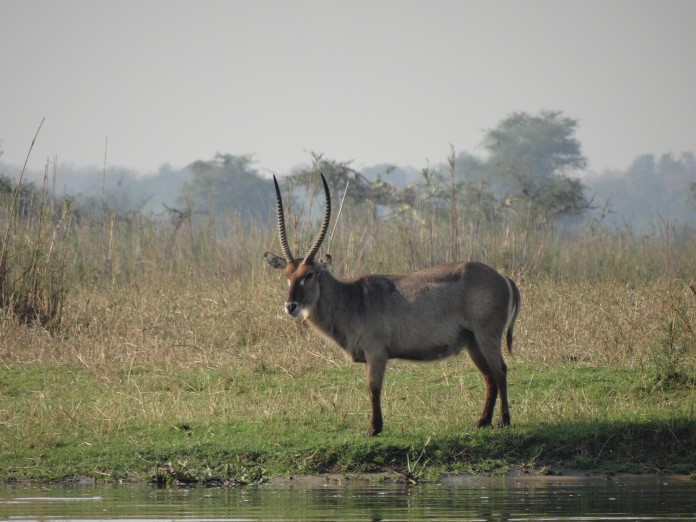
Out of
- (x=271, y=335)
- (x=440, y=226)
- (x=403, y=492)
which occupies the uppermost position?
(x=440, y=226)

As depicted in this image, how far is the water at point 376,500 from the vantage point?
607 centimetres

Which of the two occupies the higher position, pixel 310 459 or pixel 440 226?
pixel 440 226

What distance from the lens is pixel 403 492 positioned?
6.85 metres

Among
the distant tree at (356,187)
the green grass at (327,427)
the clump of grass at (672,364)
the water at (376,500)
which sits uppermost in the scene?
the distant tree at (356,187)

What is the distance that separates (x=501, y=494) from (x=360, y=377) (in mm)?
3147

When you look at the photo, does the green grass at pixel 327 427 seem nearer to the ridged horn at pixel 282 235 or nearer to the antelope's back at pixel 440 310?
the antelope's back at pixel 440 310

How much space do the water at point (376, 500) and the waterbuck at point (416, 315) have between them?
1.11m

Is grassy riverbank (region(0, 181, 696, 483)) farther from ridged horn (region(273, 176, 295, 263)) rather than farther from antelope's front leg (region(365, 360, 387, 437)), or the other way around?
ridged horn (region(273, 176, 295, 263))

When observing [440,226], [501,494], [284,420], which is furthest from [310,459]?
[440,226]

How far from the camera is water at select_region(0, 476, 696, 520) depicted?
6070 millimetres

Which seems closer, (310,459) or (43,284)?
(310,459)

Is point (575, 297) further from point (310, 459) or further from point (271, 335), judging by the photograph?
point (310, 459)

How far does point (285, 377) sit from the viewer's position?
32.3 feet

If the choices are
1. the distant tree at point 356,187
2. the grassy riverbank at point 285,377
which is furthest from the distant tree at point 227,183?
the grassy riverbank at point 285,377
